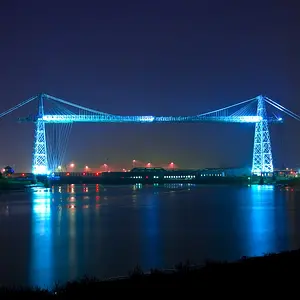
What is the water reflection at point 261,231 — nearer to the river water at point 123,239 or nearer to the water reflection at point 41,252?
the river water at point 123,239

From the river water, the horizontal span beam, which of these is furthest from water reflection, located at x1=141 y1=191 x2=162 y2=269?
the horizontal span beam

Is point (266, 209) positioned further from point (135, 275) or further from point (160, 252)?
point (135, 275)

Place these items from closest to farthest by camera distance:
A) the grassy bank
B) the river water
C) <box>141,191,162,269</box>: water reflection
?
1. the grassy bank
2. the river water
3. <box>141,191,162,269</box>: water reflection

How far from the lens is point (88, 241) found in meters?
15.2

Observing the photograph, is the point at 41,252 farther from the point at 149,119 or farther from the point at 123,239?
the point at 149,119

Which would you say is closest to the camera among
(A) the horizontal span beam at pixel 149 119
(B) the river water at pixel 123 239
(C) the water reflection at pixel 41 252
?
(C) the water reflection at pixel 41 252

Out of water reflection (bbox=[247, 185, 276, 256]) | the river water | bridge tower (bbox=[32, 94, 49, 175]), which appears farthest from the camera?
Answer: bridge tower (bbox=[32, 94, 49, 175])

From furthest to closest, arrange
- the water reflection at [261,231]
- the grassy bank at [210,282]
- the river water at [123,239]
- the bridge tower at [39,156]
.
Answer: the bridge tower at [39,156] → the water reflection at [261,231] → the river water at [123,239] → the grassy bank at [210,282]

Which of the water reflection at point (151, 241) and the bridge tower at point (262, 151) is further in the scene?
the bridge tower at point (262, 151)

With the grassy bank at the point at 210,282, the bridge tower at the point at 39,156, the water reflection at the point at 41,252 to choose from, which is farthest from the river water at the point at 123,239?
the bridge tower at the point at 39,156

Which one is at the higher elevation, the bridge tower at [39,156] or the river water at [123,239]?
the bridge tower at [39,156]

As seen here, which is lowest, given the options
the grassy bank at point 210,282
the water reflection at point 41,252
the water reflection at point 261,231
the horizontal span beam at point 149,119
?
the water reflection at point 261,231

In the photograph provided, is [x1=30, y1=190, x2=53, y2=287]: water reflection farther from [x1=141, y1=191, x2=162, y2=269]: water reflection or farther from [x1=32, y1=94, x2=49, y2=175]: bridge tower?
[x1=32, y1=94, x2=49, y2=175]: bridge tower

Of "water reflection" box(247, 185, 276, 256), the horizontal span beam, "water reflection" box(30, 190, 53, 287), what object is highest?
the horizontal span beam
